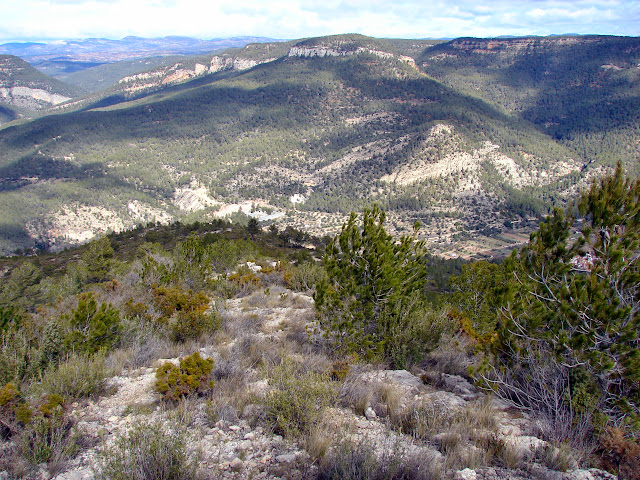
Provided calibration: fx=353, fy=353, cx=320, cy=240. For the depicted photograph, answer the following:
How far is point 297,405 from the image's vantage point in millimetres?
3604

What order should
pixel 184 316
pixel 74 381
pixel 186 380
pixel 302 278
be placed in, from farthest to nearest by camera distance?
pixel 302 278, pixel 184 316, pixel 186 380, pixel 74 381

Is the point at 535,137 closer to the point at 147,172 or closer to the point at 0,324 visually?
the point at 147,172

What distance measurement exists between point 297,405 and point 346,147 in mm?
106874

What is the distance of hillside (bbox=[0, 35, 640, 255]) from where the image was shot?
2921 inches

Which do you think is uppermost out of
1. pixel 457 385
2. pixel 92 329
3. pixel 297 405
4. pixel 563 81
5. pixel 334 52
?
pixel 334 52

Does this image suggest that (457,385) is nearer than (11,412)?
No

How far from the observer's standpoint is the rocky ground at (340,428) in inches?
116

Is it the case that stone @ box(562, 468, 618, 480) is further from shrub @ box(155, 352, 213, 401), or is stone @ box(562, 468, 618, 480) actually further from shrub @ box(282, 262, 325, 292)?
shrub @ box(282, 262, 325, 292)

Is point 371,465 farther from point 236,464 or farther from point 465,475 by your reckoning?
point 236,464

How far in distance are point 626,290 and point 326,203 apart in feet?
263

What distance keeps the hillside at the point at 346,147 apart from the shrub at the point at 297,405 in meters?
60.6

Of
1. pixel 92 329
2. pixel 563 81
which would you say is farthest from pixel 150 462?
pixel 563 81

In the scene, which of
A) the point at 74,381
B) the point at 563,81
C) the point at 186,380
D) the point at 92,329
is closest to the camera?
the point at 74,381

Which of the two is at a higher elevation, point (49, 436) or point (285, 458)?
point (285, 458)
